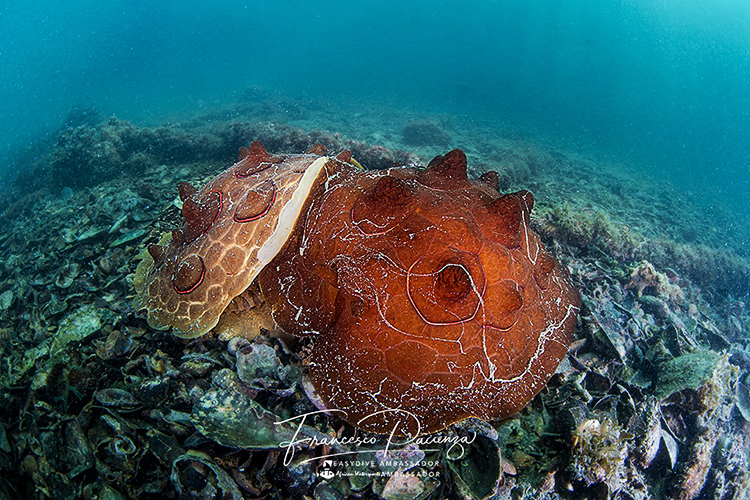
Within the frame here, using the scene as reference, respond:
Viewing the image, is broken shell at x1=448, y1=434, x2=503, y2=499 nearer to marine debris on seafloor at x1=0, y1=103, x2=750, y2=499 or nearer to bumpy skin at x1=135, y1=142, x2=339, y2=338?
marine debris on seafloor at x1=0, y1=103, x2=750, y2=499

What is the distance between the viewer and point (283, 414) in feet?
8.36

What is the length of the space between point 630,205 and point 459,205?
16.2 meters

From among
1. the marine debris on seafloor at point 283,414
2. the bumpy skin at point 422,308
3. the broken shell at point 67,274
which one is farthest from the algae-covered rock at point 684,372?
the broken shell at point 67,274

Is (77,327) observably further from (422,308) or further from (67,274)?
(422,308)

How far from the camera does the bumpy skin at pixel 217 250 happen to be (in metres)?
3.01

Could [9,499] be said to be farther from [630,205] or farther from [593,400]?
[630,205]

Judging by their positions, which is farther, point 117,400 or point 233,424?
point 117,400

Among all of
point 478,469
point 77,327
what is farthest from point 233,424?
point 77,327

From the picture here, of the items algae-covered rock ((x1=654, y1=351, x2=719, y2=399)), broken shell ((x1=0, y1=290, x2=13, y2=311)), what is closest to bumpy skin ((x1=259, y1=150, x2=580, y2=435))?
algae-covered rock ((x1=654, y1=351, x2=719, y2=399))

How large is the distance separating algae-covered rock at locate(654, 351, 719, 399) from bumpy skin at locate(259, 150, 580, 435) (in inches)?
56.3

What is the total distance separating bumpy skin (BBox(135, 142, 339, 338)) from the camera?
301 cm

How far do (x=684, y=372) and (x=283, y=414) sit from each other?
155 inches

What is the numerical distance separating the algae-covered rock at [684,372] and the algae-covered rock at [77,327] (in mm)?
5765

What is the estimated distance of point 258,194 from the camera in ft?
10.5
